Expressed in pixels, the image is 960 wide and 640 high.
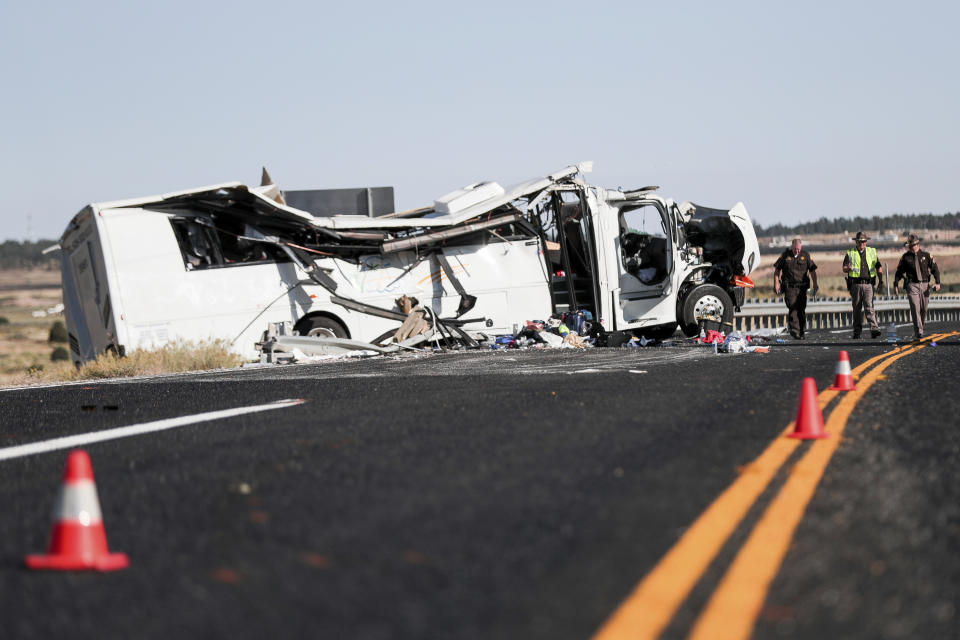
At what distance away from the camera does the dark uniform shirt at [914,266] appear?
19281mm

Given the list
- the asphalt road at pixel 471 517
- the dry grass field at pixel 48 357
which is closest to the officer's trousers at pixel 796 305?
the dry grass field at pixel 48 357

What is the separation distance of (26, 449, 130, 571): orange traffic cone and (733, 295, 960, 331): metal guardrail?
3306cm

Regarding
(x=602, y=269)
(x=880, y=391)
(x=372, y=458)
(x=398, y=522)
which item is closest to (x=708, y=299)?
(x=602, y=269)

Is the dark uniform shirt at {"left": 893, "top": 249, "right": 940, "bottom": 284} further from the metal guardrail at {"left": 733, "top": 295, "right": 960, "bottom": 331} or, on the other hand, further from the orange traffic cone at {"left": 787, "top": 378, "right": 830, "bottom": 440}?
the metal guardrail at {"left": 733, "top": 295, "right": 960, "bottom": 331}

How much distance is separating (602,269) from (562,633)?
17.1 meters

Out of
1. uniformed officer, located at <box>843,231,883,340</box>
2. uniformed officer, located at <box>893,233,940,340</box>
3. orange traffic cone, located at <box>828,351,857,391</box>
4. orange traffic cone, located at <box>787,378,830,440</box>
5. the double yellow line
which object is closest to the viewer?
the double yellow line

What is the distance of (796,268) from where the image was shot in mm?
21250

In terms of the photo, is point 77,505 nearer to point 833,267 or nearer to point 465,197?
point 465,197

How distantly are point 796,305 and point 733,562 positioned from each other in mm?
18396

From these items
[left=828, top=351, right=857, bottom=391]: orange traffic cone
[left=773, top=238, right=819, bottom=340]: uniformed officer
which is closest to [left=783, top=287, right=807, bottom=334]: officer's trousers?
[left=773, top=238, right=819, bottom=340]: uniformed officer

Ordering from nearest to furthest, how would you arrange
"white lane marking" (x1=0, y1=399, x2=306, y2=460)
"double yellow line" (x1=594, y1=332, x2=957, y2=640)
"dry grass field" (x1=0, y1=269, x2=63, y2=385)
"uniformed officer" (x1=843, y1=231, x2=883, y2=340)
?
"double yellow line" (x1=594, y1=332, x2=957, y2=640) → "white lane marking" (x1=0, y1=399, x2=306, y2=460) → "uniformed officer" (x1=843, y1=231, x2=883, y2=340) → "dry grass field" (x1=0, y1=269, x2=63, y2=385)

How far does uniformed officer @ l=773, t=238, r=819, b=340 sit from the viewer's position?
2123 centimetres

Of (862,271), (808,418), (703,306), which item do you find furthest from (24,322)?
(808,418)

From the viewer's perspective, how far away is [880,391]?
9.83 metres
